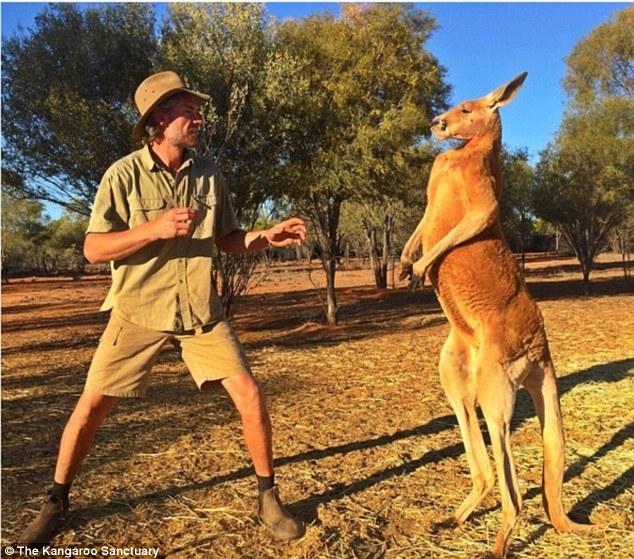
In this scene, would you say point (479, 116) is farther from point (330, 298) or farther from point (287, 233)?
point (330, 298)

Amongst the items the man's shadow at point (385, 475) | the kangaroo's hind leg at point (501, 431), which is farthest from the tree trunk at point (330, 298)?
the kangaroo's hind leg at point (501, 431)

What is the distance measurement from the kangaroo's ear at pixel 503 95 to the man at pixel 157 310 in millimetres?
1540

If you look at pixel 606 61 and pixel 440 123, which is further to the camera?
pixel 606 61

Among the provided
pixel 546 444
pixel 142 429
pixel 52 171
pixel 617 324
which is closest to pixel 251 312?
pixel 52 171

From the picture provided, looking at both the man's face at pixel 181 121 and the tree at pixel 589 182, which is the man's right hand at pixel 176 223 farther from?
the tree at pixel 589 182

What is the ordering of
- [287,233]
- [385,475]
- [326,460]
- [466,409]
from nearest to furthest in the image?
[466,409]
[287,233]
[385,475]
[326,460]

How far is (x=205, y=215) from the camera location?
331 cm

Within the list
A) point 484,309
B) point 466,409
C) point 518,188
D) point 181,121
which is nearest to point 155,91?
point 181,121

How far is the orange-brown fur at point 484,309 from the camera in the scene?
292cm

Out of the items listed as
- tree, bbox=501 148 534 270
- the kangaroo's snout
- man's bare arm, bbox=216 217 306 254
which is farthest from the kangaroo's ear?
tree, bbox=501 148 534 270

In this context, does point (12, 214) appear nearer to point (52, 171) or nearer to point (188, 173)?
point (52, 171)

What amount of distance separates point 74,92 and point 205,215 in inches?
334

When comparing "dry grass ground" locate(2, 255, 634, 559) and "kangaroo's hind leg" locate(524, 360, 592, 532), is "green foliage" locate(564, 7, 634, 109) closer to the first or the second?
"dry grass ground" locate(2, 255, 634, 559)

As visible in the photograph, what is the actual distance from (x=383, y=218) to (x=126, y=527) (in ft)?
72.2
